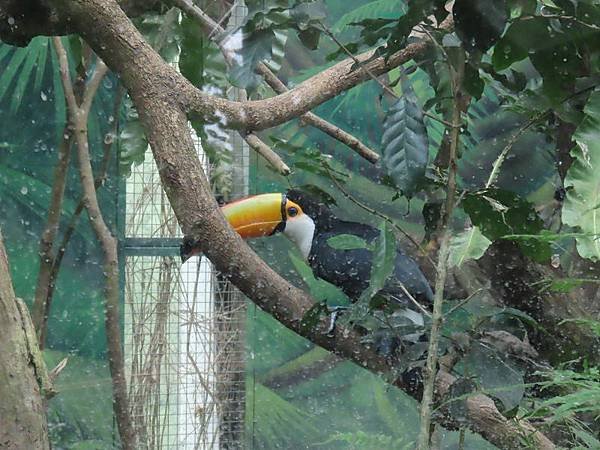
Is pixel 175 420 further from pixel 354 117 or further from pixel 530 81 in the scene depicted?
pixel 530 81

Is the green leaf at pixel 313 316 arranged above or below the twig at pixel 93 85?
below

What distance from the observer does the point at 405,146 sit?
1037 mm

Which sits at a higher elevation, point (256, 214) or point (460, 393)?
point (256, 214)

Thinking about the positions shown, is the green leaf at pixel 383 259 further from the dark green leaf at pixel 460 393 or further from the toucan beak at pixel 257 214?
the toucan beak at pixel 257 214

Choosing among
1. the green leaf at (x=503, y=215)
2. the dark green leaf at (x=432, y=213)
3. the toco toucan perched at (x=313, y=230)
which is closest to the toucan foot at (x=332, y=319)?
the dark green leaf at (x=432, y=213)

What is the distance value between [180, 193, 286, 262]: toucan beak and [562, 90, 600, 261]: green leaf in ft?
2.58


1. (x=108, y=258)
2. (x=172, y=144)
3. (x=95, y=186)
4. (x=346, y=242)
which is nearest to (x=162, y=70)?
(x=172, y=144)

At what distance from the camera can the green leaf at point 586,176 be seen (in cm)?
122

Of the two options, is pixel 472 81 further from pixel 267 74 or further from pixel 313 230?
pixel 313 230

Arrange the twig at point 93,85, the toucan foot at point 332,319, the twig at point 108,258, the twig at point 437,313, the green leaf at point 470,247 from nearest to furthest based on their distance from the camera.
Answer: the twig at point 437,313
the toucan foot at point 332,319
the green leaf at point 470,247
the twig at point 108,258
the twig at point 93,85

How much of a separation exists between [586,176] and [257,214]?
35.2 inches

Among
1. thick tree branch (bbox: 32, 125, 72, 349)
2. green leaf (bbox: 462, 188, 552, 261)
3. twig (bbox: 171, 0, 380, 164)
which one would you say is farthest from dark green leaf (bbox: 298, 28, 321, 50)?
thick tree branch (bbox: 32, 125, 72, 349)

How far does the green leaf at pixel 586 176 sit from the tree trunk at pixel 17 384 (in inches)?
30.7

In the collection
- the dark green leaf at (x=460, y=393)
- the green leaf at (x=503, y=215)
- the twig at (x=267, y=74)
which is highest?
the twig at (x=267, y=74)
